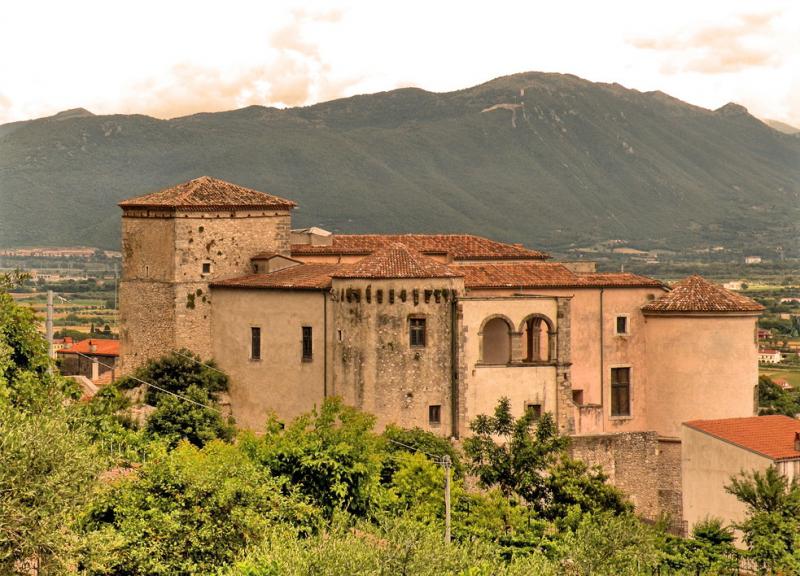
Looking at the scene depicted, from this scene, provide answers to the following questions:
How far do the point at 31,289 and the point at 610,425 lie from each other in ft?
379

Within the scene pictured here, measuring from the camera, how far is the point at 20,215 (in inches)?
7761

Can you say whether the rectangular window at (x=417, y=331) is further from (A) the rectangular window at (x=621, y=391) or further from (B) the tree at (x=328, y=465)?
(A) the rectangular window at (x=621, y=391)

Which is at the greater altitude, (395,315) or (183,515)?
(395,315)

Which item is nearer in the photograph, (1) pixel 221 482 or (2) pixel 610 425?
(1) pixel 221 482

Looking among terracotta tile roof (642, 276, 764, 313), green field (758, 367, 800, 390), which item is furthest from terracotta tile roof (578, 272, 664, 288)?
green field (758, 367, 800, 390)

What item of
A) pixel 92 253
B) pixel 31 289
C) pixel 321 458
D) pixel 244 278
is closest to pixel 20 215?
pixel 92 253

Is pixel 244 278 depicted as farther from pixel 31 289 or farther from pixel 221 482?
pixel 31 289

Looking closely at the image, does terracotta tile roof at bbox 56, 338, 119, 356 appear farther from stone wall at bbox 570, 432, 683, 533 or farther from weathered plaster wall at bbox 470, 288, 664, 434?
stone wall at bbox 570, 432, 683, 533

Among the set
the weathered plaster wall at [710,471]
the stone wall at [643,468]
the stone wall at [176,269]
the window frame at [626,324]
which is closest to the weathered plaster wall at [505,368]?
the stone wall at [643,468]

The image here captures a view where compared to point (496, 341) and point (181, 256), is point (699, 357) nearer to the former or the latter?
point (496, 341)

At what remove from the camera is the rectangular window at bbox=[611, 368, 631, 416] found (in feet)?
184

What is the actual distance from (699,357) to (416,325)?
1067 cm

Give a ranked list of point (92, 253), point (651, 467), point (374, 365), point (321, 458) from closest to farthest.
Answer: point (321, 458) → point (374, 365) → point (651, 467) → point (92, 253)

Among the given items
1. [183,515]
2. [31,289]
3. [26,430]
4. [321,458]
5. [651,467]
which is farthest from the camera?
[31,289]
